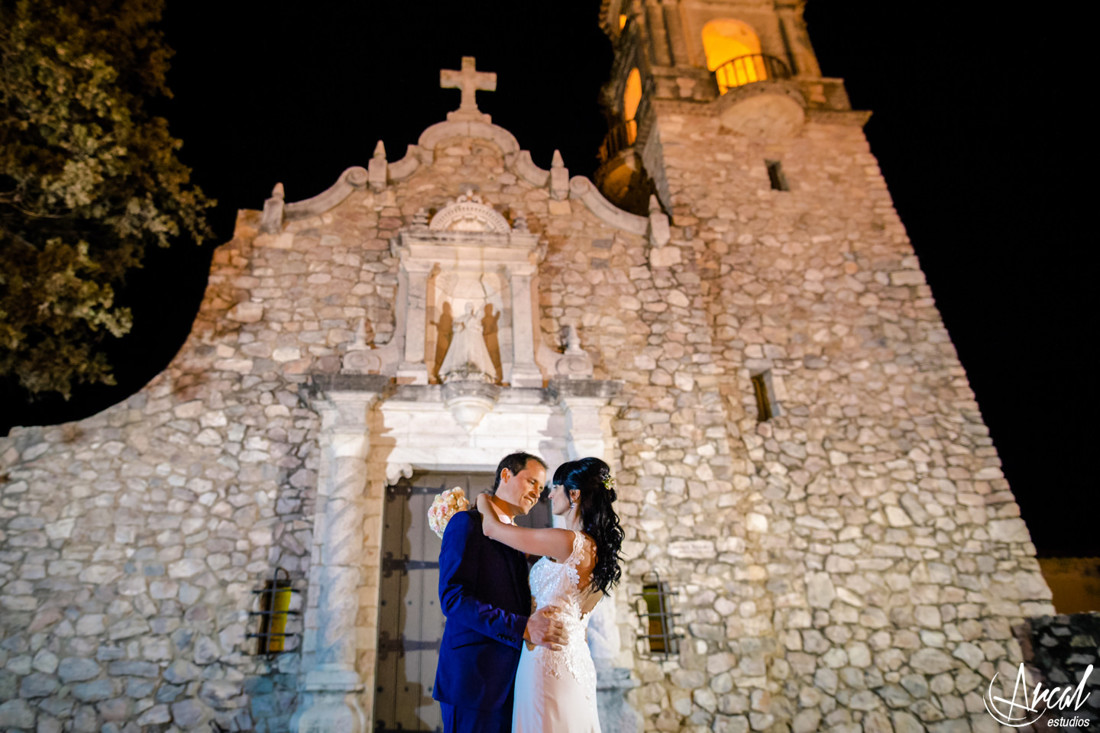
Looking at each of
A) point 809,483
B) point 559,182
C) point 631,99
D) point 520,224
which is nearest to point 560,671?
point 809,483

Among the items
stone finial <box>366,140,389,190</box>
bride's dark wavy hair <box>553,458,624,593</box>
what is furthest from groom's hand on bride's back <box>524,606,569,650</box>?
stone finial <box>366,140,389,190</box>

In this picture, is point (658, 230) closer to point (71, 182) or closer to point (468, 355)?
point (468, 355)

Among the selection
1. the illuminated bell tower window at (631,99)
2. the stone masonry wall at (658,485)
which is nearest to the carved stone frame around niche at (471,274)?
the stone masonry wall at (658,485)

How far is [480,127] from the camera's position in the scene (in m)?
7.92

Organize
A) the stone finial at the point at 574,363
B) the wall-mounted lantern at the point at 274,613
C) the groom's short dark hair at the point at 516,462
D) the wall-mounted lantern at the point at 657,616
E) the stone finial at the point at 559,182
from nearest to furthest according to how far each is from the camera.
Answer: the groom's short dark hair at the point at 516,462, the wall-mounted lantern at the point at 274,613, the wall-mounted lantern at the point at 657,616, the stone finial at the point at 574,363, the stone finial at the point at 559,182

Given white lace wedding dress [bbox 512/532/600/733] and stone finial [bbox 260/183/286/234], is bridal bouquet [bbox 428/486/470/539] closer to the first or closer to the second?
white lace wedding dress [bbox 512/532/600/733]

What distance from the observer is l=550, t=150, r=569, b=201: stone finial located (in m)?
7.62

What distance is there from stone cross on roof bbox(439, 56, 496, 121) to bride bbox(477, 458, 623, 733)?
6.72 meters

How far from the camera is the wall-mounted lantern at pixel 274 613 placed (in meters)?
5.16

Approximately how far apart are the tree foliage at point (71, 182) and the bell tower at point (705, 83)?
653 centimetres

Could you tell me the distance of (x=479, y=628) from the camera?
238 centimetres

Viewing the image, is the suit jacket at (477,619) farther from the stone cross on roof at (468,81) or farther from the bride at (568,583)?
the stone cross on roof at (468,81)

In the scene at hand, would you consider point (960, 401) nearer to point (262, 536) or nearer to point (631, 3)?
point (262, 536)

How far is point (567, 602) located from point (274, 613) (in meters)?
3.87
